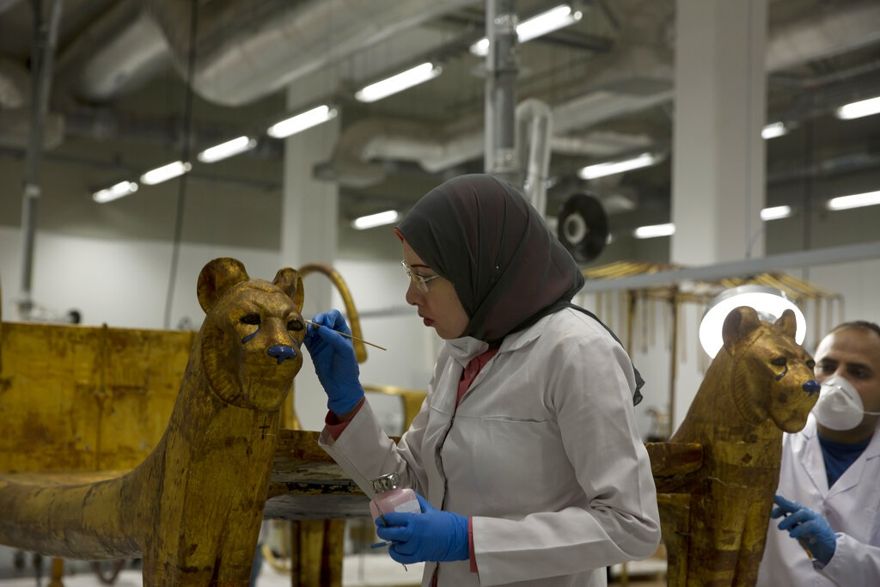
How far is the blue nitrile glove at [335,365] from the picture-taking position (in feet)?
5.75

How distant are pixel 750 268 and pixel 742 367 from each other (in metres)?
1.69

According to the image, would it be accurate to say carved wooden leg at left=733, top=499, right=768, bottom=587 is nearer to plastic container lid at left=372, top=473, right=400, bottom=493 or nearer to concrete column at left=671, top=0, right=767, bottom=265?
plastic container lid at left=372, top=473, right=400, bottom=493

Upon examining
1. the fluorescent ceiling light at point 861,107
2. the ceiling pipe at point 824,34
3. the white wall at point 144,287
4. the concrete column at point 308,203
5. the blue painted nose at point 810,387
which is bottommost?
the blue painted nose at point 810,387

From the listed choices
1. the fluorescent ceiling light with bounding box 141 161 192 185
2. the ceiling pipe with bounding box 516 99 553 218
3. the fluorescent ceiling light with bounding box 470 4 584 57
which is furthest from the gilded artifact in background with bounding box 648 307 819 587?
the fluorescent ceiling light with bounding box 141 161 192 185

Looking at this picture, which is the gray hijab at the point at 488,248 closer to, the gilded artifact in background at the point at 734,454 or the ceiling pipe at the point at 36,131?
the gilded artifact in background at the point at 734,454

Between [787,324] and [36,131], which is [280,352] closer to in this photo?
[787,324]

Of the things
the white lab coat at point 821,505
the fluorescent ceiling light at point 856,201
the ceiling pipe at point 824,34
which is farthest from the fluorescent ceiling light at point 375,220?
the white lab coat at point 821,505

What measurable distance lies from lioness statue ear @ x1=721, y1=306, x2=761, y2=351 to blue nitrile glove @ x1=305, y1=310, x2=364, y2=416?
86cm

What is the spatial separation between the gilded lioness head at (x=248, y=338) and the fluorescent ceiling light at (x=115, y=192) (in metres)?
12.7

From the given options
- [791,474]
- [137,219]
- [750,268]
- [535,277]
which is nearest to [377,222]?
[137,219]

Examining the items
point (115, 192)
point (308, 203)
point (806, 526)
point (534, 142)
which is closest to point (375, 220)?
point (308, 203)

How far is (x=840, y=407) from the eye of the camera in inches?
105

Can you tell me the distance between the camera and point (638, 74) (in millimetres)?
9328

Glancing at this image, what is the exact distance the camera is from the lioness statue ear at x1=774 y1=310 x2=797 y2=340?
2.20m
